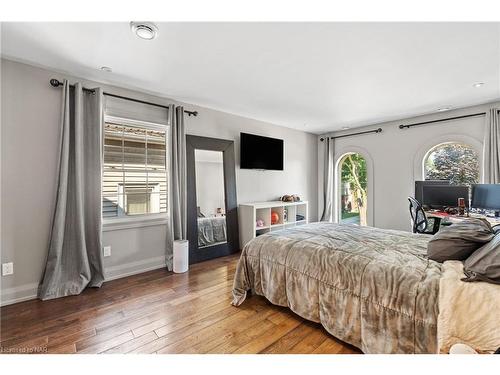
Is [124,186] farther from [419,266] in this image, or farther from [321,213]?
[321,213]

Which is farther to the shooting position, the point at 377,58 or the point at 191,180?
the point at 191,180

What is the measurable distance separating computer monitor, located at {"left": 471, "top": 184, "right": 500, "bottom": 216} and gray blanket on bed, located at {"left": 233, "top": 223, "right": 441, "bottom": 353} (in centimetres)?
153

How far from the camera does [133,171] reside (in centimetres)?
310

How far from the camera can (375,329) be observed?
59.8 inches

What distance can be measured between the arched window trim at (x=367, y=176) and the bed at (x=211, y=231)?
2870 millimetres

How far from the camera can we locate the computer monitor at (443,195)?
333 centimetres

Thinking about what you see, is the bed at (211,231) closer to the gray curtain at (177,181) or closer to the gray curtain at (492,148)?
the gray curtain at (177,181)

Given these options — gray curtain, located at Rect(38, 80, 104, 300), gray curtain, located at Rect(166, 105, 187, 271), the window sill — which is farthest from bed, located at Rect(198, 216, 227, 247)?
gray curtain, located at Rect(38, 80, 104, 300)

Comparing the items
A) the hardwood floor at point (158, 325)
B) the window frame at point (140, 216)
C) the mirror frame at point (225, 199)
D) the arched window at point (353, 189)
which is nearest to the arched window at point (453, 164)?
the arched window at point (353, 189)

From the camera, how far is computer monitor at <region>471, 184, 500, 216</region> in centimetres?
294

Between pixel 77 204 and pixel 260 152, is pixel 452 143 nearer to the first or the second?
pixel 260 152
